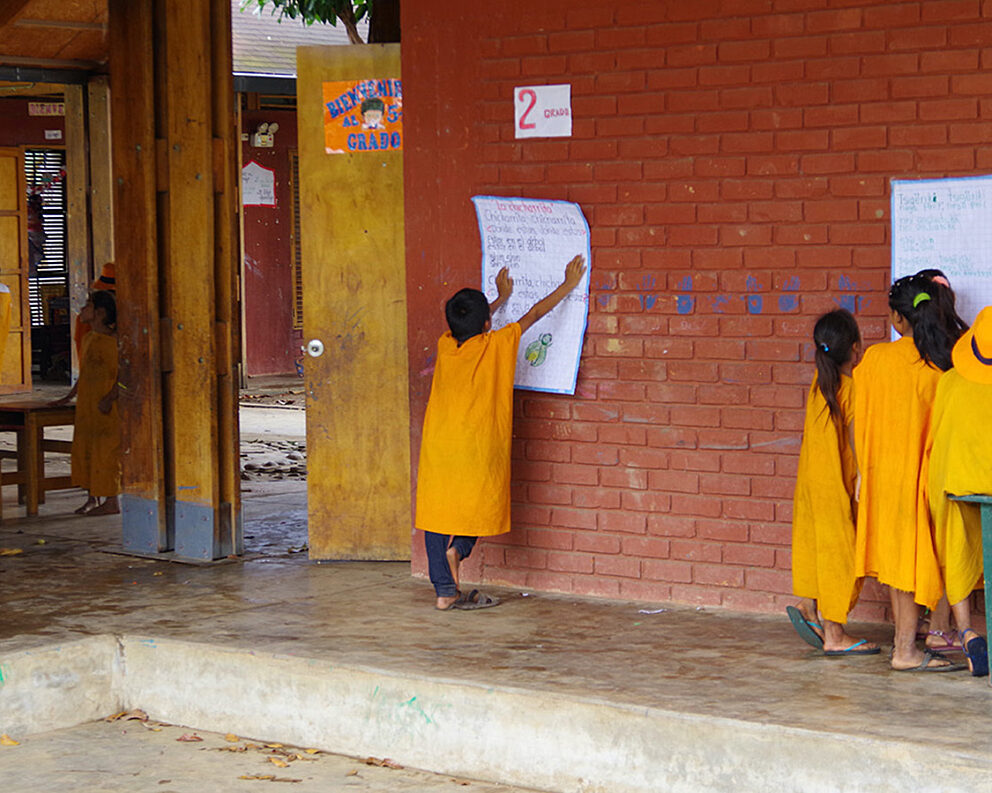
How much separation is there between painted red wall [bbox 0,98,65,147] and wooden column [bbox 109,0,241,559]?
32.9ft

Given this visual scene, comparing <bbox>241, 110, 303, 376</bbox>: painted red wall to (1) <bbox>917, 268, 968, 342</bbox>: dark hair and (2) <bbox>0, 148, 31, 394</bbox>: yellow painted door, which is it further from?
(1) <bbox>917, 268, 968, 342</bbox>: dark hair

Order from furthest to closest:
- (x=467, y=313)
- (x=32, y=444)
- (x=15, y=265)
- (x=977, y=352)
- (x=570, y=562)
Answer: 1. (x=15, y=265)
2. (x=32, y=444)
3. (x=570, y=562)
4. (x=467, y=313)
5. (x=977, y=352)

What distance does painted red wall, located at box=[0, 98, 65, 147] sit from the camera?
1706 cm

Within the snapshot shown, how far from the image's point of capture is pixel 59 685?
19.2 ft

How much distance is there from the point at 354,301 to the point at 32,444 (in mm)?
3140

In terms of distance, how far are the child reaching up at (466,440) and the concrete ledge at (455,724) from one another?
3.59 feet

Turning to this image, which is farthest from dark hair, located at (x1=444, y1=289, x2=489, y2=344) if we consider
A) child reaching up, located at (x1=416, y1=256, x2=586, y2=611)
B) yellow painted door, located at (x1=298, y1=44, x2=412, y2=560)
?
yellow painted door, located at (x1=298, y1=44, x2=412, y2=560)

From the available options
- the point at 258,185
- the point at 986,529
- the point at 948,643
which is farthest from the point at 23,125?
the point at 986,529

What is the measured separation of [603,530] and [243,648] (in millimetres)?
1838

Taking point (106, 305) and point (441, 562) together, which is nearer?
point (441, 562)

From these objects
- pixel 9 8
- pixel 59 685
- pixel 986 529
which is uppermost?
pixel 9 8

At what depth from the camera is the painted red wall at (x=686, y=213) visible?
5.95 m

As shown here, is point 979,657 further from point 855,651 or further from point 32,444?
point 32,444

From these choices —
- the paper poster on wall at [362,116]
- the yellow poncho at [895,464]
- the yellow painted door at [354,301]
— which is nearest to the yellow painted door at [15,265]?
the yellow painted door at [354,301]
